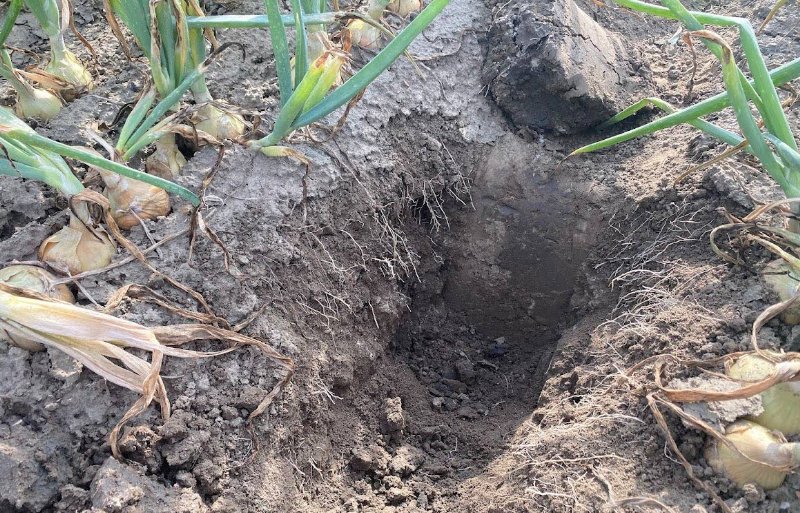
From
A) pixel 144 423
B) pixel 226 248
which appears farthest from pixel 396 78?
pixel 144 423

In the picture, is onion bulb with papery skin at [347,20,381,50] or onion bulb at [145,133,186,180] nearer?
onion bulb at [145,133,186,180]

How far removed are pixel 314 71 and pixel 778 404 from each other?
106 cm

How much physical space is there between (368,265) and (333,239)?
0.42 feet

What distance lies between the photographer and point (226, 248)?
→ 1.23m

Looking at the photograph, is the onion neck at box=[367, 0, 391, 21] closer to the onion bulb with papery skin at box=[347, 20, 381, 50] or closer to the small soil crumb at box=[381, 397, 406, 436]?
the onion bulb with papery skin at box=[347, 20, 381, 50]

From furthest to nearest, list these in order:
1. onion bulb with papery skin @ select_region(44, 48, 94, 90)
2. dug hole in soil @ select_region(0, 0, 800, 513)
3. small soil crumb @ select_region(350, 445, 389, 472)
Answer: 1. onion bulb with papery skin @ select_region(44, 48, 94, 90)
2. small soil crumb @ select_region(350, 445, 389, 472)
3. dug hole in soil @ select_region(0, 0, 800, 513)

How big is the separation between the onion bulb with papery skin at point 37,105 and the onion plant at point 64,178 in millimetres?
258

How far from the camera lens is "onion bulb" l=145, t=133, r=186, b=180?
4.27 feet

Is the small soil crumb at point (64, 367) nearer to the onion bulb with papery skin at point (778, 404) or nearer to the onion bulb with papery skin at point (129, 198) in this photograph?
the onion bulb with papery skin at point (129, 198)

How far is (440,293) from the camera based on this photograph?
1.74 m

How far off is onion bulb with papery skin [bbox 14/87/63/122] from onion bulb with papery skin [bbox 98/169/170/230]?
12.3 inches

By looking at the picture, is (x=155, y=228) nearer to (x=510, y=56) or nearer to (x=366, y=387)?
(x=366, y=387)

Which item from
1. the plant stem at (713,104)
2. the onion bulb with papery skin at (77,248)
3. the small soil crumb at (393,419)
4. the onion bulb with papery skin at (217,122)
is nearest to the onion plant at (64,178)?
the onion bulb with papery skin at (77,248)

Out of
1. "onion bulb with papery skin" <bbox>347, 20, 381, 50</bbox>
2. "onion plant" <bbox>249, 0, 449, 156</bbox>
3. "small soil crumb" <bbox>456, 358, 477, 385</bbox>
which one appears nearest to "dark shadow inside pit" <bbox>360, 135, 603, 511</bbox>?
"small soil crumb" <bbox>456, 358, 477, 385</bbox>
